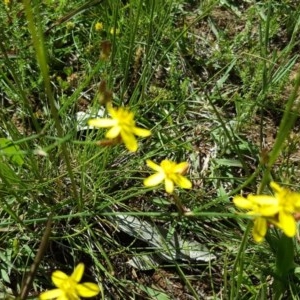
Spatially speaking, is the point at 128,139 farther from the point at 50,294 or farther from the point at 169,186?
the point at 50,294

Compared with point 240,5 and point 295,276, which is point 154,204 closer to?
point 295,276

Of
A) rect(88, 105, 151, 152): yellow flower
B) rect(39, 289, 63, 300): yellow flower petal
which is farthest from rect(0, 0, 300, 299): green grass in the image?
rect(39, 289, 63, 300): yellow flower petal

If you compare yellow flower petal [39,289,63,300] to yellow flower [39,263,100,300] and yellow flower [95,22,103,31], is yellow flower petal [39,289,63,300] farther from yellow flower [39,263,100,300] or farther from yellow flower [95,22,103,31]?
yellow flower [95,22,103,31]

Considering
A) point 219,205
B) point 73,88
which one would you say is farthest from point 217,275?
point 73,88

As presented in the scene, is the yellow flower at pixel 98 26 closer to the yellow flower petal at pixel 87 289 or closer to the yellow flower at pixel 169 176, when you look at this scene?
the yellow flower at pixel 169 176

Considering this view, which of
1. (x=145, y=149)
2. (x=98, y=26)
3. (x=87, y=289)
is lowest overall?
(x=145, y=149)

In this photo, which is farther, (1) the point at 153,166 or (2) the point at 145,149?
(2) the point at 145,149

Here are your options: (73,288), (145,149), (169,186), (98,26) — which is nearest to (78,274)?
(73,288)

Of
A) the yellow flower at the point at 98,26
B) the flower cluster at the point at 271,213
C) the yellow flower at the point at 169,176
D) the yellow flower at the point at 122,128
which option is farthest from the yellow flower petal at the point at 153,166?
the yellow flower at the point at 98,26

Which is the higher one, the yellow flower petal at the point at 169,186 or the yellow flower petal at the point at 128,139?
the yellow flower petal at the point at 128,139
